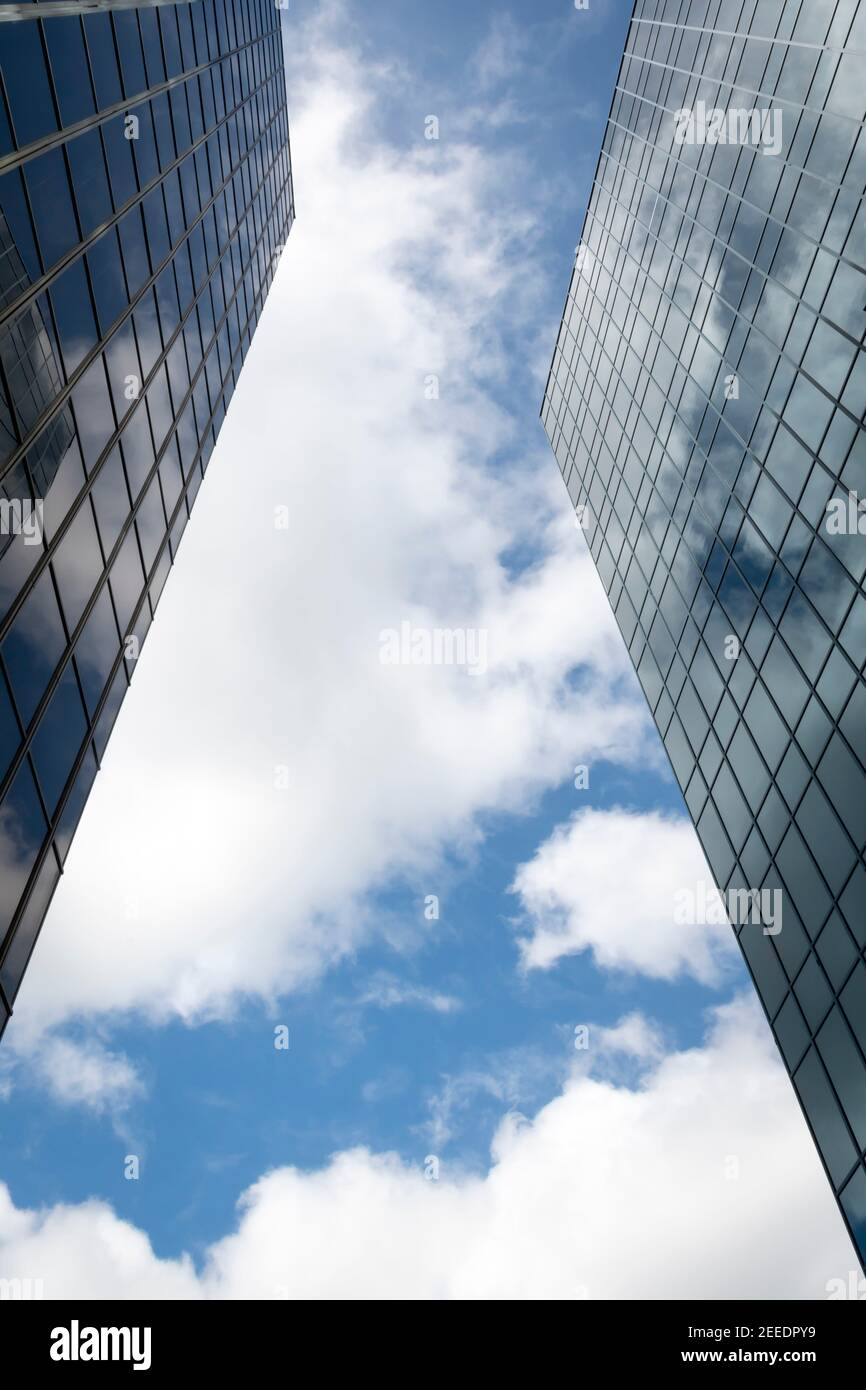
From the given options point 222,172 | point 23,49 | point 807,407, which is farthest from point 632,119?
point 23,49

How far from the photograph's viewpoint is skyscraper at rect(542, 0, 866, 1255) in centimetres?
1681

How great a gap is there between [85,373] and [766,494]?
15.9m

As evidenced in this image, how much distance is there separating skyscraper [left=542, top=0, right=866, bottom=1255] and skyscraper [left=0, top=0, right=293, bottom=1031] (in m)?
14.6

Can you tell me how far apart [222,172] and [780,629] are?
2262 cm

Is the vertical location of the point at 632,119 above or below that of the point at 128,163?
below

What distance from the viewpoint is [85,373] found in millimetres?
14711

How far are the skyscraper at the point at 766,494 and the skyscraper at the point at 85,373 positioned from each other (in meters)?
14.6
